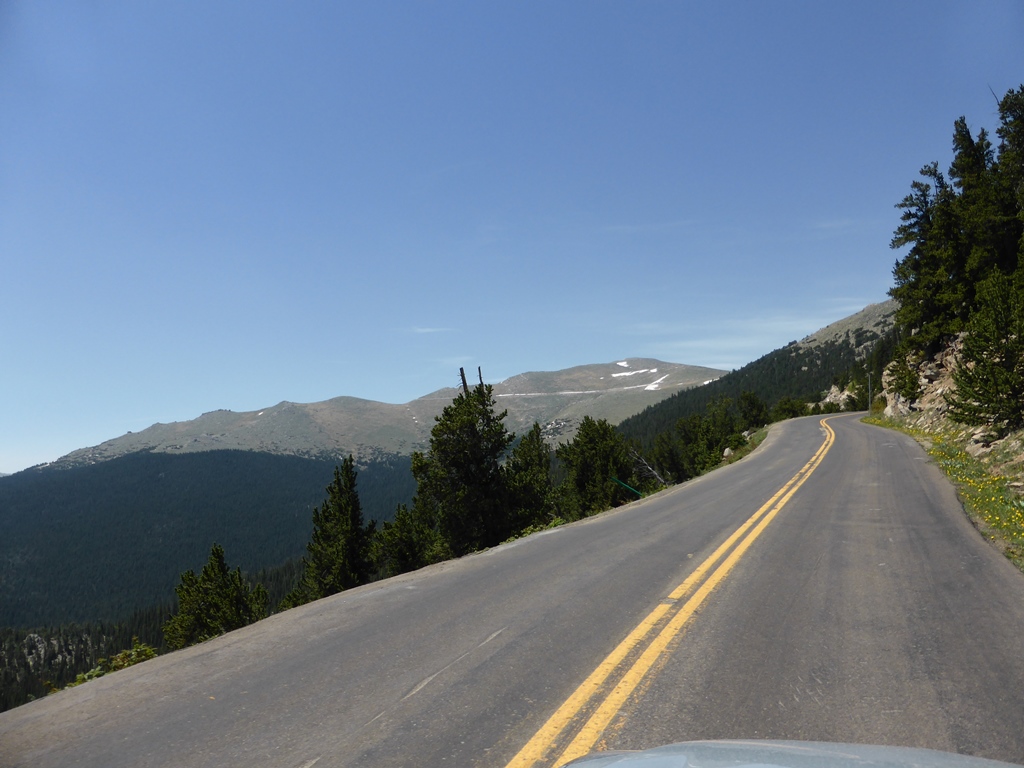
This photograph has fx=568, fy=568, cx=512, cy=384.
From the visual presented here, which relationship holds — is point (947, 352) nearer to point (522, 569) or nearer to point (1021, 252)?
point (1021, 252)

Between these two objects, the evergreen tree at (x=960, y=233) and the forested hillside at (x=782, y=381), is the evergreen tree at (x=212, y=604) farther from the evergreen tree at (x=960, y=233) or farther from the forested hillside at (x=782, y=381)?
the forested hillside at (x=782, y=381)

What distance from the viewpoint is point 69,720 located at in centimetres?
435

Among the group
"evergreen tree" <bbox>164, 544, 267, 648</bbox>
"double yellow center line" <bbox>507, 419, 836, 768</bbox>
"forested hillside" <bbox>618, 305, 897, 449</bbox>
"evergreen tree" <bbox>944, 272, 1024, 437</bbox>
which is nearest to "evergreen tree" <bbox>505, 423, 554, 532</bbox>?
"evergreen tree" <bbox>944, 272, 1024, 437</bbox>

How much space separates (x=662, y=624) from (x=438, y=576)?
4038 mm

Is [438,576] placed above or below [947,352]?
below

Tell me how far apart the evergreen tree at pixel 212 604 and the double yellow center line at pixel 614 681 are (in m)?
45.1

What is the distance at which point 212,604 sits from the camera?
44781 millimetres

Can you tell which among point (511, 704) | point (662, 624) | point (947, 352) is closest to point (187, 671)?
point (511, 704)

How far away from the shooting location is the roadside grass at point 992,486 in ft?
28.1

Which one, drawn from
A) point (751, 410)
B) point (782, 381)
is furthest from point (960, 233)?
point (782, 381)

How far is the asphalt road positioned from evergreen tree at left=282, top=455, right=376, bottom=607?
43923 millimetres

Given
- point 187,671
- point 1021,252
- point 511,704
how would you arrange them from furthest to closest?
1. point 1021,252
2. point 187,671
3. point 511,704

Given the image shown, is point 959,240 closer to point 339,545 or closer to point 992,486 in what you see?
point 992,486

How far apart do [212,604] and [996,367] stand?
50.6 meters
